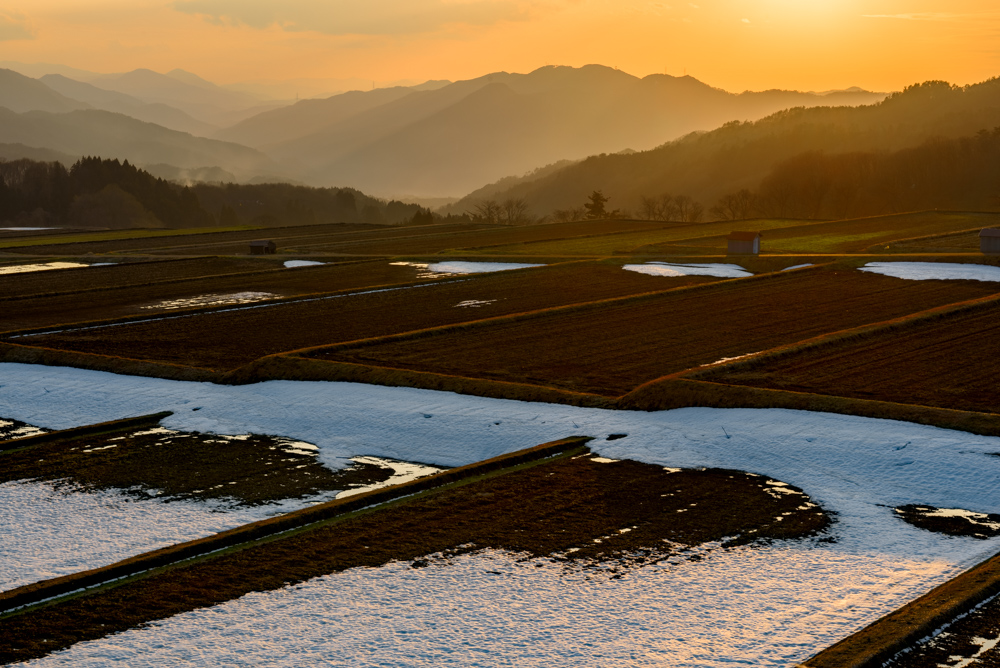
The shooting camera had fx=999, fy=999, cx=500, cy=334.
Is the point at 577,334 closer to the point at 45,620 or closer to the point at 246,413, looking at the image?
the point at 246,413

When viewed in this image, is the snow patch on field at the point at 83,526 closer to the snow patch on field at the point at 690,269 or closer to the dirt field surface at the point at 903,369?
the dirt field surface at the point at 903,369

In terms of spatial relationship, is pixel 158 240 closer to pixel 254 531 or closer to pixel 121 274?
pixel 121 274

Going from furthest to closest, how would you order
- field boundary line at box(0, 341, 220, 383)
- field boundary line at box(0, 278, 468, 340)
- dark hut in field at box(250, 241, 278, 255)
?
dark hut in field at box(250, 241, 278, 255) < field boundary line at box(0, 278, 468, 340) < field boundary line at box(0, 341, 220, 383)

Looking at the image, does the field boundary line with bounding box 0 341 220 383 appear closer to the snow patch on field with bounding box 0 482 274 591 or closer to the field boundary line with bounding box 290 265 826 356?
the field boundary line with bounding box 290 265 826 356

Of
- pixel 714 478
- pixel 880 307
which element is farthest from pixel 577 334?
pixel 714 478

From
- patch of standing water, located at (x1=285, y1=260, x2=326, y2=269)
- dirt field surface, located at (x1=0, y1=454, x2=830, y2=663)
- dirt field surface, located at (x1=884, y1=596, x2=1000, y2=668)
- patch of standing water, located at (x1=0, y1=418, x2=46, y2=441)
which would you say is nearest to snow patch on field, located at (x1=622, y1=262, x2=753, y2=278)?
patch of standing water, located at (x1=285, y1=260, x2=326, y2=269)

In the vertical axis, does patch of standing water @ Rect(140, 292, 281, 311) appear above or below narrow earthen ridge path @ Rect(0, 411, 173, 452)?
above

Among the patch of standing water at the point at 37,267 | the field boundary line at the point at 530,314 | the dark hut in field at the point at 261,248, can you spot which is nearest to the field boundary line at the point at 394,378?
the field boundary line at the point at 530,314
